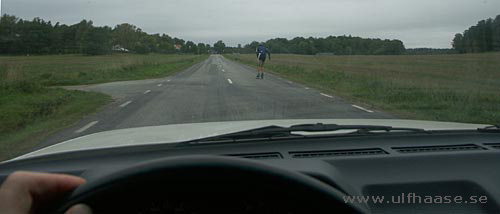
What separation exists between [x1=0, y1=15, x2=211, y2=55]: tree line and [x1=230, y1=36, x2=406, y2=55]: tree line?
1223 centimetres

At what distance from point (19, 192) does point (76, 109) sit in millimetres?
10831

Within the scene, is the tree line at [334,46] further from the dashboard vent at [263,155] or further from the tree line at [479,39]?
the dashboard vent at [263,155]

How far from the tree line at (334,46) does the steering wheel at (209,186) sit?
35.4m

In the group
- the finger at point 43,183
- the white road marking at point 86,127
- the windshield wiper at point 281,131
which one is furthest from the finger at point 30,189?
the white road marking at point 86,127

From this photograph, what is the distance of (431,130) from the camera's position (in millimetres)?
3361

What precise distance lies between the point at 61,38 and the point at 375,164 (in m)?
29.5

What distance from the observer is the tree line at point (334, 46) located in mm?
43209

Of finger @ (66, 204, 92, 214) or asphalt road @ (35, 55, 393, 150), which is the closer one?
finger @ (66, 204, 92, 214)

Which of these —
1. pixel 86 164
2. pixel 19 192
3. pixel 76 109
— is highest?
pixel 19 192

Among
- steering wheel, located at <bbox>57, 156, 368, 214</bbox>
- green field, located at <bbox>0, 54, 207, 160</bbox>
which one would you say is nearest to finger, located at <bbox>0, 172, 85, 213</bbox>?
steering wheel, located at <bbox>57, 156, 368, 214</bbox>

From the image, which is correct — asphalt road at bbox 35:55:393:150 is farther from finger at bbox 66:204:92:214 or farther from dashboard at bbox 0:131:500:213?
finger at bbox 66:204:92:214

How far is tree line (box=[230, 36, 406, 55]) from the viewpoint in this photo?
4321 centimetres

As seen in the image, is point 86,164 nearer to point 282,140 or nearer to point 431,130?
point 282,140

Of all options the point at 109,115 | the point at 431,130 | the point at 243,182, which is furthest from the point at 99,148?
the point at 109,115
